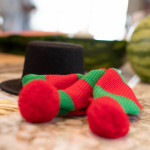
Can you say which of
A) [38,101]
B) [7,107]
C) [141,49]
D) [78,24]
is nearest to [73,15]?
[78,24]

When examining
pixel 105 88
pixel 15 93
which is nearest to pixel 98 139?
pixel 105 88

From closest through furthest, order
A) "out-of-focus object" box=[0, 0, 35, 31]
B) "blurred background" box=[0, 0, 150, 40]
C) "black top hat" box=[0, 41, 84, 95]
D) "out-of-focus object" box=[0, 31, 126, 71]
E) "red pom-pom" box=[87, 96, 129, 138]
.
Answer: "red pom-pom" box=[87, 96, 129, 138]
"black top hat" box=[0, 41, 84, 95]
"out-of-focus object" box=[0, 31, 126, 71]
"out-of-focus object" box=[0, 0, 35, 31]
"blurred background" box=[0, 0, 150, 40]

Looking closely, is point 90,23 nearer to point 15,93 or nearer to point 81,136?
point 15,93

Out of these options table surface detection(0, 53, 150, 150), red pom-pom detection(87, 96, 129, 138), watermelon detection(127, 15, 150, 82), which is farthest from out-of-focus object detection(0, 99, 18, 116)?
watermelon detection(127, 15, 150, 82)

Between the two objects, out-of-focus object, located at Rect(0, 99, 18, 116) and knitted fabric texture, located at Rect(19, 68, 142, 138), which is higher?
knitted fabric texture, located at Rect(19, 68, 142, 138)

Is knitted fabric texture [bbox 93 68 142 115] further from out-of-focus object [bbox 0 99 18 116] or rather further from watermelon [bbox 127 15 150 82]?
watermelon [bbox 127 15 150 82]

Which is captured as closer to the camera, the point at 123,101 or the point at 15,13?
the point at 123,101

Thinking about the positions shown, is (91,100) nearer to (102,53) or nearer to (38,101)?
(38,101)
